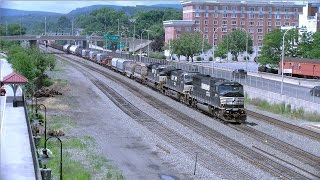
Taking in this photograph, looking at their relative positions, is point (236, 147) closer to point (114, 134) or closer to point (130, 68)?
point (114, 134)

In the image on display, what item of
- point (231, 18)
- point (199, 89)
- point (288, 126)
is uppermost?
point (231, 18)

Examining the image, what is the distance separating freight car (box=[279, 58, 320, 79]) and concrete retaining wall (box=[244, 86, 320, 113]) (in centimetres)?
1902

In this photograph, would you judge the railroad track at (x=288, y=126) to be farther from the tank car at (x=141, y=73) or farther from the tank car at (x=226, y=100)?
the tank car at (x=141, y=73)

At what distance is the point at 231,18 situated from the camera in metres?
149

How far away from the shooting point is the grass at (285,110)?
41812 millimetres

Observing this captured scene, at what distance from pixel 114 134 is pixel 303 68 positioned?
44995 mm

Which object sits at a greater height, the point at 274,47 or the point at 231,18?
the point at 231,18

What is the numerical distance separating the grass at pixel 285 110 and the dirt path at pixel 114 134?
43.0 feet

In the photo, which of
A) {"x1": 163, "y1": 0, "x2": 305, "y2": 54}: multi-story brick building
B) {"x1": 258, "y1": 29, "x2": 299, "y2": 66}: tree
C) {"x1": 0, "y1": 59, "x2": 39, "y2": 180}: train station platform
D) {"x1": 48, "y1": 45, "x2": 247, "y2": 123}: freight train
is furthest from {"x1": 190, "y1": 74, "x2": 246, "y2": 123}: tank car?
{"x1": 163, "y1": 0, "x2": 305, "y2": 54}: multi-story brick building

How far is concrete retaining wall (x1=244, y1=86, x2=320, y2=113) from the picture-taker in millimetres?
42500

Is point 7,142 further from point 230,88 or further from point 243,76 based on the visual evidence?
point 243,76

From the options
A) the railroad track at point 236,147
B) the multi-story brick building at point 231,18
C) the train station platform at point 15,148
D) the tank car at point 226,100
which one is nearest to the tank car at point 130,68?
the railroad track at point 236,147

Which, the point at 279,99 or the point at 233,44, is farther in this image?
the point at 233,44

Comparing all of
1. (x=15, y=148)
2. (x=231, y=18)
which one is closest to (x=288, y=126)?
(x=15, y=148)
